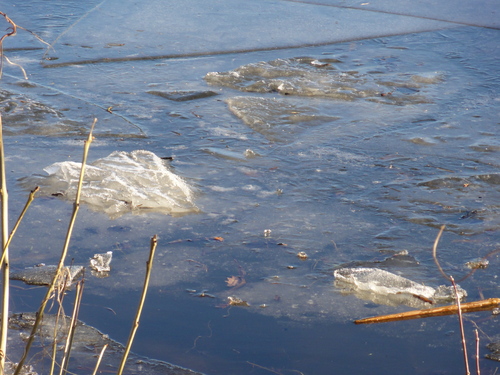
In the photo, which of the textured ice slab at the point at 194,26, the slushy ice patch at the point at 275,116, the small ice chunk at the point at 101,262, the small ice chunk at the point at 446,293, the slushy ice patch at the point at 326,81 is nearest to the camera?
the small ice chunk at the point at 446,293

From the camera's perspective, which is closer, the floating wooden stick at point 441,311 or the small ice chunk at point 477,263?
the floating wooden stick at point 441,311

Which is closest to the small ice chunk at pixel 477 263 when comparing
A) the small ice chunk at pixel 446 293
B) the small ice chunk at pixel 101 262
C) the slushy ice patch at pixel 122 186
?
the small ice chunk at pixel 446 293

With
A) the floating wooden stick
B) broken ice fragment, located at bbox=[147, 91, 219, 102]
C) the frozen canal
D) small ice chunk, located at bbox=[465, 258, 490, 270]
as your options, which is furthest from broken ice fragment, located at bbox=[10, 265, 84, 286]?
broken ice fragment, located at bbox=[147, 91, 219, 102]

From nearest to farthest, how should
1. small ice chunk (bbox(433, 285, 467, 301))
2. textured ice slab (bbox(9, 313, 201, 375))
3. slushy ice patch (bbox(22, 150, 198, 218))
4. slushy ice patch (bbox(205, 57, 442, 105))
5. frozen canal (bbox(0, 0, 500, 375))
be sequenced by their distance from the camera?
textured ice slab (bbox(9, 313, 201, 375)) < frozen canal (bbox(0, 0, 500, 375)) < small ice chunk (bbox(433, 285, 467, 301)) < slushy ice patch (bbox(22, 150, 198, 218)) < slushy ice patch (bbox(205, 57, 442, 105))

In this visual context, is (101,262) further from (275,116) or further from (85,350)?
(275,116)

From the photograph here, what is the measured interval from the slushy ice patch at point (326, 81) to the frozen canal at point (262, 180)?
0.9 inches

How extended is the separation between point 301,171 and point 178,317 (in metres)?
1.55

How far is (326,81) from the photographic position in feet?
17.1

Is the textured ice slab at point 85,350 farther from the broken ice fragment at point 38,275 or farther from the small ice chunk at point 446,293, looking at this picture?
the small ice chunk at point 446,293

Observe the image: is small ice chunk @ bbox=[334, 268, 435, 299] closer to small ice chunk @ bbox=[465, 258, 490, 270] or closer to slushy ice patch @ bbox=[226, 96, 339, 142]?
small ice chunk @ bbox=[465, 258, 490, 270]

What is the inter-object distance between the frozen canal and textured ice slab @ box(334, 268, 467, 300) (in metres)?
0.05

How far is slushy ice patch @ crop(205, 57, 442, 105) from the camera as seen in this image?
4949 millimetres

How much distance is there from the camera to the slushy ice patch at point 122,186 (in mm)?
3219

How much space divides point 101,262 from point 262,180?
1.18 meters
